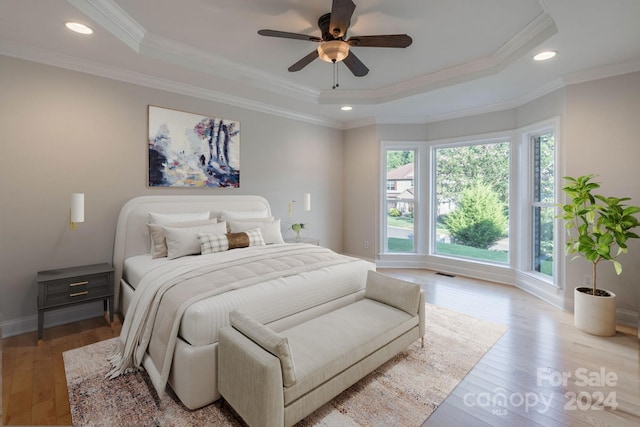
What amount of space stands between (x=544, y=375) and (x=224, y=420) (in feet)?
7.59

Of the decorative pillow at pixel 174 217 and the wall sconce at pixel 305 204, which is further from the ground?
the wall sconce at pixel 305 204

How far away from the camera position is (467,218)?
508 cm

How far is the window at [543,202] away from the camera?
3955mm

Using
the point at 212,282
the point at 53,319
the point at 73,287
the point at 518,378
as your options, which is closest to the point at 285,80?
the point at 212,282

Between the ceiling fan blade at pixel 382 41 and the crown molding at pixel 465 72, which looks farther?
the crown molding at pixel 465 72

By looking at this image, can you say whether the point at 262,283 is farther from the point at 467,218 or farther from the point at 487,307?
the point at 467,218

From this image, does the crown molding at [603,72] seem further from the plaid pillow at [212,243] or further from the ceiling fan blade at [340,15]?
the plaid pillow at [212,243]

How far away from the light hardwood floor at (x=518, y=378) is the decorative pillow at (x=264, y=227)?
1.59 m

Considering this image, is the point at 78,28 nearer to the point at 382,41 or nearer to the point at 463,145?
the point at 382,41

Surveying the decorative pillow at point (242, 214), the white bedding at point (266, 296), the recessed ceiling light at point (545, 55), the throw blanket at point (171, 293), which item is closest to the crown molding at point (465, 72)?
the recessed ceiling light at point (545, 55)

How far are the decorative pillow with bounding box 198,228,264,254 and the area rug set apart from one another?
3.87ft

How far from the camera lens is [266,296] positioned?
220 centimetres

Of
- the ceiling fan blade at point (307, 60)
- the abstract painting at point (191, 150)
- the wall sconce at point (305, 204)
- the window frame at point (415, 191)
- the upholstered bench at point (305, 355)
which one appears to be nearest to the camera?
the upholstered bench at point (305, 355)

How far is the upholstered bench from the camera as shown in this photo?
1516 mm
